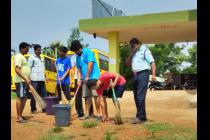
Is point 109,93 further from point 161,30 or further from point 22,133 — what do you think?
point 161,30

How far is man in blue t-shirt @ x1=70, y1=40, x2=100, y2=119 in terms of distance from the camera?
8.70m

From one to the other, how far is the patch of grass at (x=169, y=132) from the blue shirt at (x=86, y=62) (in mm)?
1622

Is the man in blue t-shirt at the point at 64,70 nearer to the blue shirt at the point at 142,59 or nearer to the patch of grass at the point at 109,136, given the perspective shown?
the blue shirt at the point at 142,59

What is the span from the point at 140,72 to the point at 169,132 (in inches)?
60.5

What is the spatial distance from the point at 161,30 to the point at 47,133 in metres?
11.3

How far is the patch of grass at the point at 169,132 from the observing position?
6843mm

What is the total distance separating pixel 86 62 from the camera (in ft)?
29.1

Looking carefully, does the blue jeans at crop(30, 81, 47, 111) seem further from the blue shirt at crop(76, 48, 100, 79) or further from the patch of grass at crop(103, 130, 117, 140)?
the patch of grass at crop(103, 130, 117, 140)

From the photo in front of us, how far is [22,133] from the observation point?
25.6ft

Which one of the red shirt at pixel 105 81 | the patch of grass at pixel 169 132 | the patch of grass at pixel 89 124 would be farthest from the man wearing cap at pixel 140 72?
the patch of grass at pixel 89 124

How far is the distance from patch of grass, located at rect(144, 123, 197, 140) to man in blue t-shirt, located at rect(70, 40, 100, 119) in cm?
157

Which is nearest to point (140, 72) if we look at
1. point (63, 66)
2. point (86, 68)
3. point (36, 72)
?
point (86, 68)

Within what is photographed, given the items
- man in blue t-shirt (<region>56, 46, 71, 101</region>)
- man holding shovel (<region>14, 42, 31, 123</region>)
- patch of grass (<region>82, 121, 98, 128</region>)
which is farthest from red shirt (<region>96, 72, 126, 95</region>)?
man in blue t-shirt (<region>56, 46, 71, 101</region>)

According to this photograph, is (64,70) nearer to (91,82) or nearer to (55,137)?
(91,82)
